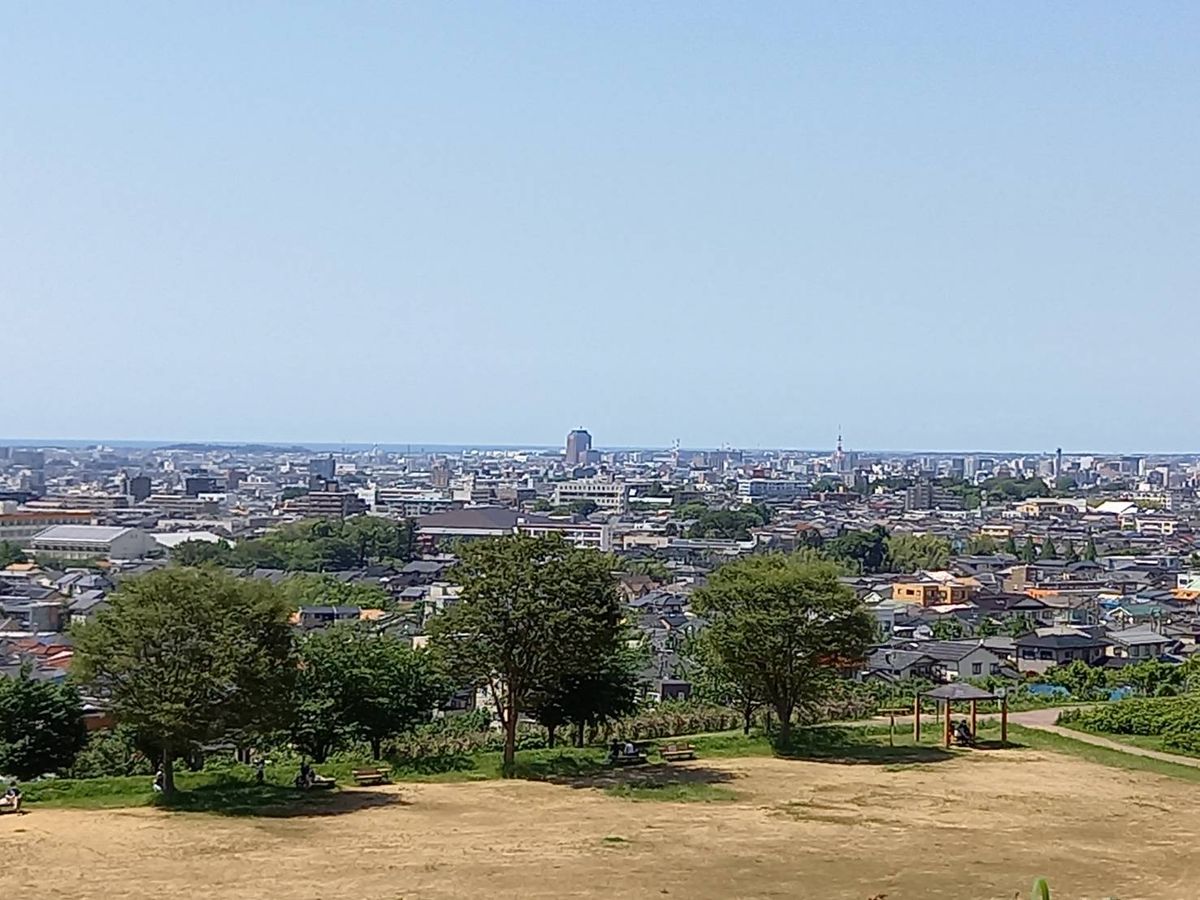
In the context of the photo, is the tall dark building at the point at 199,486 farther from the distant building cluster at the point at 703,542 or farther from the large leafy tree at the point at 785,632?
the large leafy tree at the point at 785,632

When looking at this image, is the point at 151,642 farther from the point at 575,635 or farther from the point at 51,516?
the point at 51,516

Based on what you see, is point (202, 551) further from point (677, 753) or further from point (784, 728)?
point (677, 753)

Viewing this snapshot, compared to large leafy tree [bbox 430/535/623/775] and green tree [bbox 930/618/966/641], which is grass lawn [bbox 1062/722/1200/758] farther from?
green tree [bbox 930/618/966/641]

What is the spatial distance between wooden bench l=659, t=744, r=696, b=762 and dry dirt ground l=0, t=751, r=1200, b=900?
1.47 meters

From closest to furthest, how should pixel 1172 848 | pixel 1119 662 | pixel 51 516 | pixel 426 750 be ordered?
pixel 1172 848, pixel 426 750, pixel 1119 662, pixel 51 516

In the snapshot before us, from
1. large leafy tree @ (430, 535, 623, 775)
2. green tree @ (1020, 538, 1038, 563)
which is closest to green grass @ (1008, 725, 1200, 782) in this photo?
large leafy tree @ (430, 535, 623, 775)

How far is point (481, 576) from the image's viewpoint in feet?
60.0

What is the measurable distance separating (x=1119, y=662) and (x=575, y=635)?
1052 inches

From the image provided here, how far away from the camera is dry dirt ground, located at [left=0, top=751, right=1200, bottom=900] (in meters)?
12.2

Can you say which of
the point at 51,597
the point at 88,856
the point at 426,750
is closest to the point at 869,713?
the point at 426,750

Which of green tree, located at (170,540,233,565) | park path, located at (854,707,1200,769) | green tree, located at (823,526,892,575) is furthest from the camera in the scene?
green tree, located at (823,526,892,575)

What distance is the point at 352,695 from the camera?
750 inches

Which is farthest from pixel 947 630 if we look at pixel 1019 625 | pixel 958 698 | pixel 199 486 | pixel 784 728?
pixel 199 486

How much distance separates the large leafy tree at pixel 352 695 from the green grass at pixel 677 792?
11.9 feet
